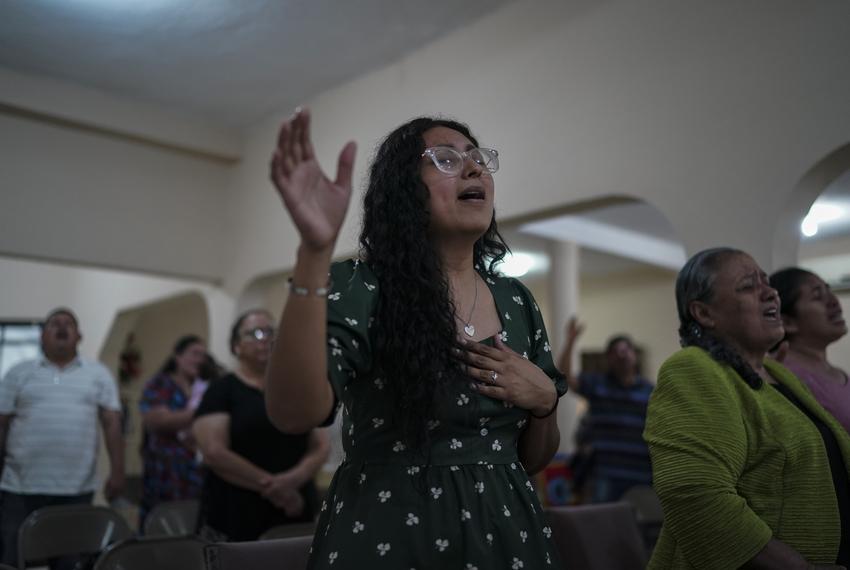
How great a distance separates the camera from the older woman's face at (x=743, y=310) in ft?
6.15

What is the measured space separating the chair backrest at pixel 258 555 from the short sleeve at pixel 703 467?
2.48 ft

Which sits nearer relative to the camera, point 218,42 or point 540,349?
point 540,349

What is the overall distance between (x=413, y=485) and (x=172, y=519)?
249 cm

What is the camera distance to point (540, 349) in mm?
1468

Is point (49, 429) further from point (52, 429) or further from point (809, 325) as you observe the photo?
point (809, 325)

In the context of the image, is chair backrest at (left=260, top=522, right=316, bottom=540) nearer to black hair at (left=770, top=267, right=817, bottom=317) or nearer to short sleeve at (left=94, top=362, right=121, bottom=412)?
black hair at (left=770, top=267, right=817, bottom=317)

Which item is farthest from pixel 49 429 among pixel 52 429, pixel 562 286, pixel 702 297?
pixel 562 286

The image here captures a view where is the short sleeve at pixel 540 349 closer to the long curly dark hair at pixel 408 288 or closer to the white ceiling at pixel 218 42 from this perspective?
the long curly dark hair at pixel 408 288

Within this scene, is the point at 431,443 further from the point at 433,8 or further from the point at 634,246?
the point at 634,246

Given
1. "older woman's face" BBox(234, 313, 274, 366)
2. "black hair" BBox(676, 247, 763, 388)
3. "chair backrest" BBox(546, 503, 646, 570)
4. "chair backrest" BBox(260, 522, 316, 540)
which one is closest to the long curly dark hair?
"black hair" BBox(676, 247, 763, 388)

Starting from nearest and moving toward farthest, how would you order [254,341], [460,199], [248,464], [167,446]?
1. [460,199]
2. [248,464]
3. [254,341]
4. [167,446]

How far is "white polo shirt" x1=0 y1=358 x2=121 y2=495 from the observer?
13.6ft

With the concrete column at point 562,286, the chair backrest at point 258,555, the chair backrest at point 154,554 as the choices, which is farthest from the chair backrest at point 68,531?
the concrete column at point 562,286

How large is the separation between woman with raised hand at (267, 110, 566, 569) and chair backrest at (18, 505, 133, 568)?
2.03 meters
